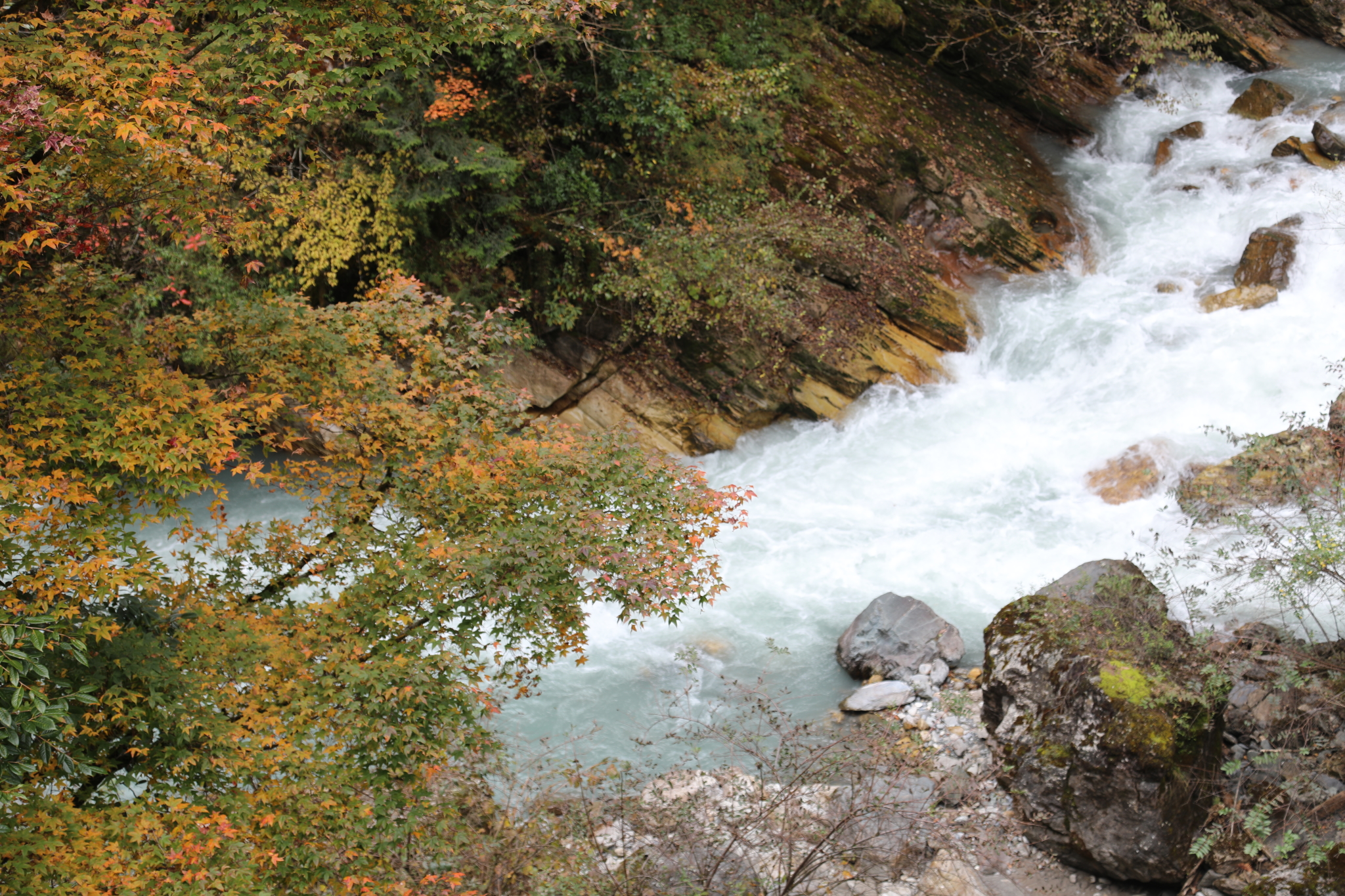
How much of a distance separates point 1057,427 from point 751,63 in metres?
7.35

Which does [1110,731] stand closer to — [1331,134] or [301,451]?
[301,451]

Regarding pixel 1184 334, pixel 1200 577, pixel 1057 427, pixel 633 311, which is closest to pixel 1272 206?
pixel 1184 334

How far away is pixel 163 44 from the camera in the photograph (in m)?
4.74

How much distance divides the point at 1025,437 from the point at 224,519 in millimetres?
10572

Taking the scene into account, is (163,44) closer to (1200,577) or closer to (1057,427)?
(1200,577)

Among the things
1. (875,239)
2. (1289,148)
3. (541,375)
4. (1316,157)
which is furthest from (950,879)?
(1289,148)

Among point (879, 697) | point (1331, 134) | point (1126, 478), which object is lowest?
point (879, 697)

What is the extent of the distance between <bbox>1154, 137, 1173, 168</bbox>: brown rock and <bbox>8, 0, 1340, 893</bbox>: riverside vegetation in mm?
9777

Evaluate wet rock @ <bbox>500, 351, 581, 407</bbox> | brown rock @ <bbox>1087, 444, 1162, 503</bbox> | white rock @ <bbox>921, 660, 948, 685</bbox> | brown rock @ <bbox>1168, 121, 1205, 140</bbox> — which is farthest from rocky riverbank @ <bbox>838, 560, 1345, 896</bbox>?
brown rock @ <bbox>1168, 121, 1205, 140</bbox>

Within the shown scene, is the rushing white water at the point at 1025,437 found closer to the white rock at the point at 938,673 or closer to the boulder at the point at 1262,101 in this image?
the boulder at the point at 1262,101

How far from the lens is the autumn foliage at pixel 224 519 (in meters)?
4.31

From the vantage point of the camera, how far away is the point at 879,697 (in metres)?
9.36

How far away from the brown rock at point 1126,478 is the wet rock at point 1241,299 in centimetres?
333

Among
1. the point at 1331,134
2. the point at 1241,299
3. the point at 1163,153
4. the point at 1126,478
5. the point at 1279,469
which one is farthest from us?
the point at 1163,153
